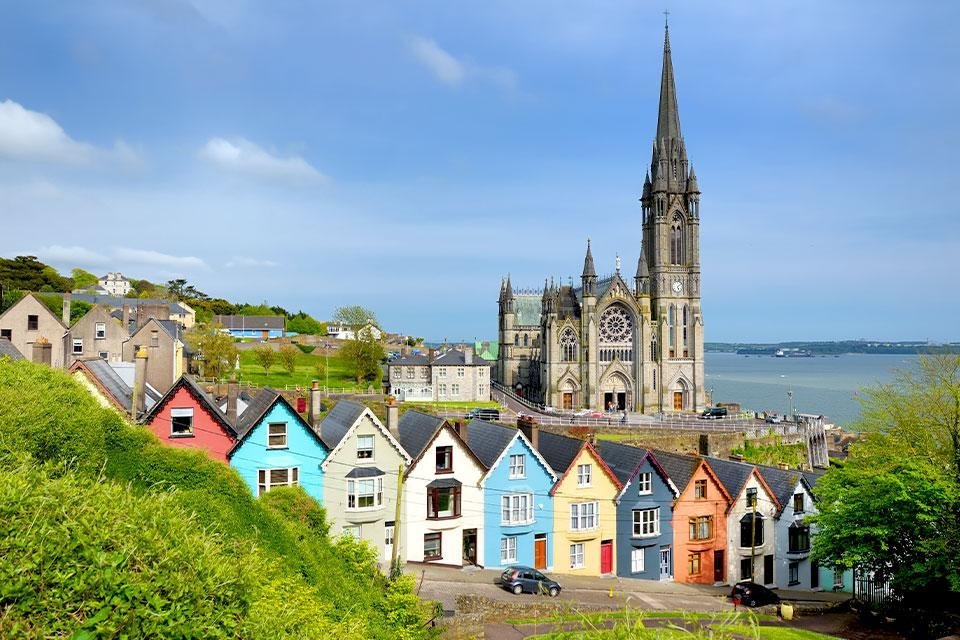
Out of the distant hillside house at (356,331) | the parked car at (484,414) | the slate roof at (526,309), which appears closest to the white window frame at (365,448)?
the parked car at (484,414)

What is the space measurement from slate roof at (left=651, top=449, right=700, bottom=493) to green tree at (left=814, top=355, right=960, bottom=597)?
22.1 feet

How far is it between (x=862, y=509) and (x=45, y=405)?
32765 mm

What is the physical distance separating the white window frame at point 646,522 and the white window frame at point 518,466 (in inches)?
271

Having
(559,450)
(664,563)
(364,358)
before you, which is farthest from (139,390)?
(364,358)

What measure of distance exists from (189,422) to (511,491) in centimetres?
1649

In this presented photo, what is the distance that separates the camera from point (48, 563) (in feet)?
25.1

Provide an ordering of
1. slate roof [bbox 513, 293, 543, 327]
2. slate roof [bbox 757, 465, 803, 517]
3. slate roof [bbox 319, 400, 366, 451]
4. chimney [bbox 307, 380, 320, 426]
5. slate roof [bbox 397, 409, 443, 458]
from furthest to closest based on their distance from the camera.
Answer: slate roof [bbox 513, 293, 543, 327] < slate roof [bbox 757, 465, 803, 517] < slate roof [bbox 397, 409, 443, 458] < chimney [bbox 307, 380, 320, 426] < slate roof [bbox 319, 400, 366, 451]

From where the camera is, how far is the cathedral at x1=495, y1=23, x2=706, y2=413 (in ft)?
313

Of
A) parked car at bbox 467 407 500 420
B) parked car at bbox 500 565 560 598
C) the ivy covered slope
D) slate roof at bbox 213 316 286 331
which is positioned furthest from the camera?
slate roof at bbox 213 316 286 331

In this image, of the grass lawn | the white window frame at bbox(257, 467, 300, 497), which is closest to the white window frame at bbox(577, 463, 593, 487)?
the white window frame at bbox(257, 467, 300, 497)

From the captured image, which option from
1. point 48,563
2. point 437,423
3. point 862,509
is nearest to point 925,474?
point 862,509

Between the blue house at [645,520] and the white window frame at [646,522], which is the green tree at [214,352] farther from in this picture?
the white window frame at [646,522]

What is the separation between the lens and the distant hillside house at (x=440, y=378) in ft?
282

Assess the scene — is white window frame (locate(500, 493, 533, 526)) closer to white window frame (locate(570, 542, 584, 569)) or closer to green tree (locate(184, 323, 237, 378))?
white window frame (locate(570, 542, 584, 569))
